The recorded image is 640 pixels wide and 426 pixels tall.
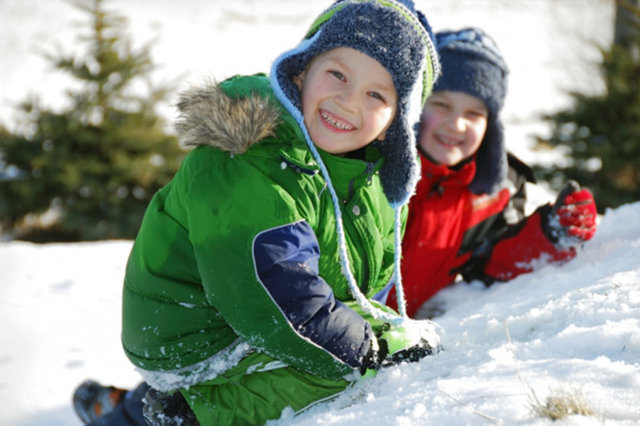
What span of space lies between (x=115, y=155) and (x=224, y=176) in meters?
5.64

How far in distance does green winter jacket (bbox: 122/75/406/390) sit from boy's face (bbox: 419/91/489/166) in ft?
3.19

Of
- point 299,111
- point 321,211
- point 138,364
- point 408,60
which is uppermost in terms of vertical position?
point 408,60

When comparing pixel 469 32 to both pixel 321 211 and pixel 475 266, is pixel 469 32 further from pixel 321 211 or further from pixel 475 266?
pixel 321 211

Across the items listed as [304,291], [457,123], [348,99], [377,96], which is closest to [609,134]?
[457,123]

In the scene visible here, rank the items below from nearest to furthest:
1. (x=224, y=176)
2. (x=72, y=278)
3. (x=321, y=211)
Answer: (x=224, y=176) → (x=321, y=211) → (x=72, y=278)

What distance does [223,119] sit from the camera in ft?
5.84

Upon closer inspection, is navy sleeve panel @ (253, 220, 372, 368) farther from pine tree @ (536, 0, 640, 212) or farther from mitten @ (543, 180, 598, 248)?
pine tree @ (536, 0, 640, 212)

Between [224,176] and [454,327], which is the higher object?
[224,176]

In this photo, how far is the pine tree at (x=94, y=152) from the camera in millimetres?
6824

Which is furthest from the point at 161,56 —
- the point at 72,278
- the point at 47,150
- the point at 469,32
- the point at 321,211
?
the point at 321,211

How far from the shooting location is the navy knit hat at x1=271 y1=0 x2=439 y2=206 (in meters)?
1.99

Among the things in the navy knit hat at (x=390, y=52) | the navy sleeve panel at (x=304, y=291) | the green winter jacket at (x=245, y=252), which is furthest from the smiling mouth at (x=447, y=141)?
the navy sleeve panel at (x=304, y=291)

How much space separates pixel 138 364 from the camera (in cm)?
Answer: 208

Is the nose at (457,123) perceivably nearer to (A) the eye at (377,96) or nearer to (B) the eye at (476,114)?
(B) the eye at (476,114)
